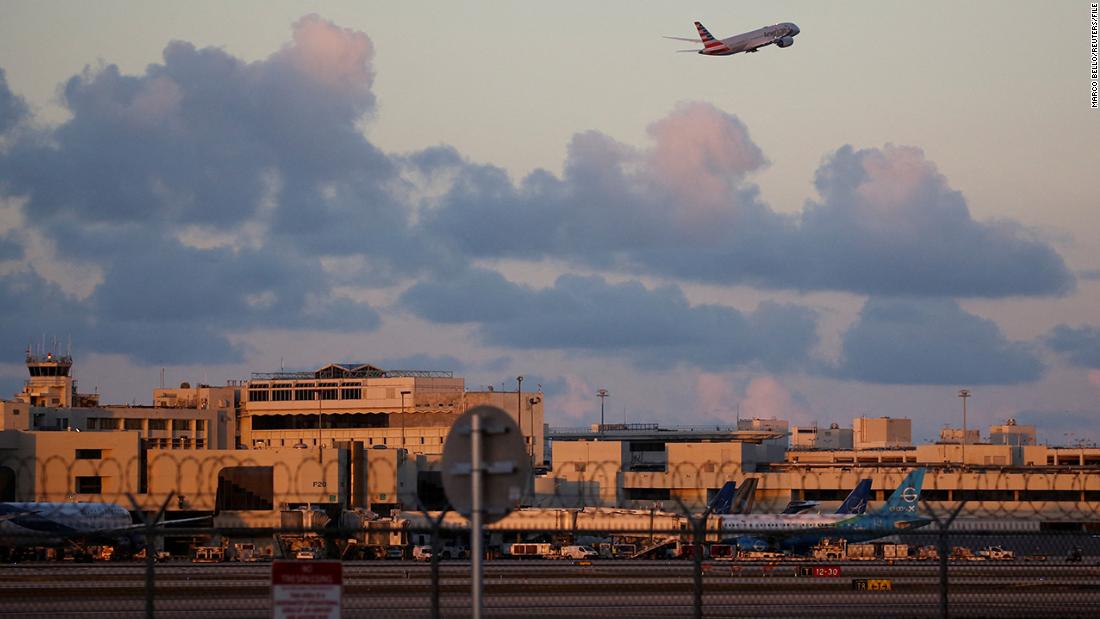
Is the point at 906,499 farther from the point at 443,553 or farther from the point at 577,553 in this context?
the point at 443,553

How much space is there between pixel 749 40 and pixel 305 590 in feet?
353

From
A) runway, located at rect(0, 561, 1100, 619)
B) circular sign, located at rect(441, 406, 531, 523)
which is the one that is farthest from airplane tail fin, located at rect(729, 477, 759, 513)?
circular sign, located at rect(441, 406, 531, 523)

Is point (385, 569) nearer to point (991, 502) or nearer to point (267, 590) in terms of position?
point (267, 590)

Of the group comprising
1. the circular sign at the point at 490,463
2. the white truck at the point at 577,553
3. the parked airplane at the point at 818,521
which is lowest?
the white truck at the point at 577,553

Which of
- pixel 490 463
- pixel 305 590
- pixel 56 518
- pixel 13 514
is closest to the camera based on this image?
pixel 490 463

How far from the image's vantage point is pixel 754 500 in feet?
385

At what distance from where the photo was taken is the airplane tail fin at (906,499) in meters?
90.1

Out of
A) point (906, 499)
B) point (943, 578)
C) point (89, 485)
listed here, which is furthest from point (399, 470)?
point (943, 578)

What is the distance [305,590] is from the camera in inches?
666

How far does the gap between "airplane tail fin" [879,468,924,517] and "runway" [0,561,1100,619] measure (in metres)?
33.6

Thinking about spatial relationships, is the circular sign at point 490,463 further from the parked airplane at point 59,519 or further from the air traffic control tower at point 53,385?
the air traffic control tower at point 53,385

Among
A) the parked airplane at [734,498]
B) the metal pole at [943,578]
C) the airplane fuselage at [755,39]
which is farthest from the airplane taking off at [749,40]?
the metal pole at [943,578]

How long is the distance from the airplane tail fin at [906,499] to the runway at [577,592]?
3360 cm

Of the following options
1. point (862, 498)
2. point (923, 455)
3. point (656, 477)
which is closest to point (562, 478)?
point (656, 477)
